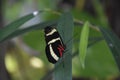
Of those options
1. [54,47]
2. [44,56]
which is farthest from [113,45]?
[44,56]

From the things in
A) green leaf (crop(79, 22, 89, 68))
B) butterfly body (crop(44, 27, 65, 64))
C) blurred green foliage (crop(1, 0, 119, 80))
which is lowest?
blurred green foliage (crop(1, 0, 119, 80))

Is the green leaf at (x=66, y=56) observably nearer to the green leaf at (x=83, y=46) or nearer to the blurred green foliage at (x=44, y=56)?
the green leaf at (x=83, y=46)

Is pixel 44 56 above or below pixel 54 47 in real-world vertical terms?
below

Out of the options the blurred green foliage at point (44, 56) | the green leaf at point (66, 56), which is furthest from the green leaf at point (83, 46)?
the blurred green foliage at point (44, 56)

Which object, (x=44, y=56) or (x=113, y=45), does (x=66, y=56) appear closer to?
(x=113, y=45)

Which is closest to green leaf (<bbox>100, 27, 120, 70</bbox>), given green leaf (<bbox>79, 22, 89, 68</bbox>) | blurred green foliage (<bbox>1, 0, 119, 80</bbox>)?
green leaf (<bbox>79, 22, 89, 68</bbox>)

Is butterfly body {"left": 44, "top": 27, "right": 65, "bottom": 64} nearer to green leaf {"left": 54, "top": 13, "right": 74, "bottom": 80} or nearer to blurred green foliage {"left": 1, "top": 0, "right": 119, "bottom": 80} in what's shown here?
green leaf {"left": 54, "top": 13, "right": 74, "bottom": 80}

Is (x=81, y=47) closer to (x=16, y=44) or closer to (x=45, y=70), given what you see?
(x=45, y=70)
